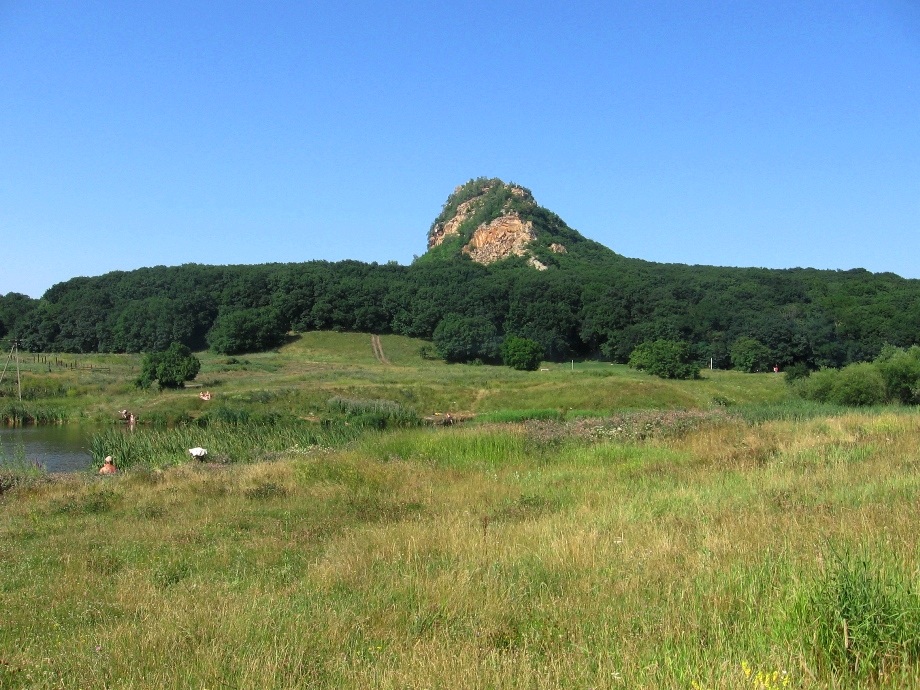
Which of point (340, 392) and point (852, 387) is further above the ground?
point (852, 387)

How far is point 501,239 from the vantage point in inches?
7397

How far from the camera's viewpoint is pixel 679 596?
5281 millimetres

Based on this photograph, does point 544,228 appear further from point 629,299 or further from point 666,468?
point 666,468

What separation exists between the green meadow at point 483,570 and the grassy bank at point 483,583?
25 mm

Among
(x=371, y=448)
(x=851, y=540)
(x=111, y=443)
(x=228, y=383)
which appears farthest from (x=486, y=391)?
(x=851, y=540)

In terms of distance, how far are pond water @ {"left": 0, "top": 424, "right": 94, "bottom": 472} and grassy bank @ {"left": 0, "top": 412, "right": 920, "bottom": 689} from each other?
14.8 metres

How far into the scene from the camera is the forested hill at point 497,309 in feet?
286

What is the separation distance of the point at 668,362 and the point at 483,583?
63787 mm

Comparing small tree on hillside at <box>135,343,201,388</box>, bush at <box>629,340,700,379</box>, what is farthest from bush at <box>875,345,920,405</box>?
small tree on hillside at <box>135,343,201,388</box>

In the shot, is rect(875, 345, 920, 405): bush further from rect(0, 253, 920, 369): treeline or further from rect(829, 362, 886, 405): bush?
rect(0, 253, 920, 369): treeline

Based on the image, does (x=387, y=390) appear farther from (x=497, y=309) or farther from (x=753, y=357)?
(x=497, y=309)

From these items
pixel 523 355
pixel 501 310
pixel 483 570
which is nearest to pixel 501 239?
pixel 501 310

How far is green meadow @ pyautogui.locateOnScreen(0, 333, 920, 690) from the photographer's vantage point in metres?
4.22

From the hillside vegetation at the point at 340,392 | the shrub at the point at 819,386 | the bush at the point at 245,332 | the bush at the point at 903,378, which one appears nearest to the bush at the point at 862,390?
the bush at the point at 903,378
